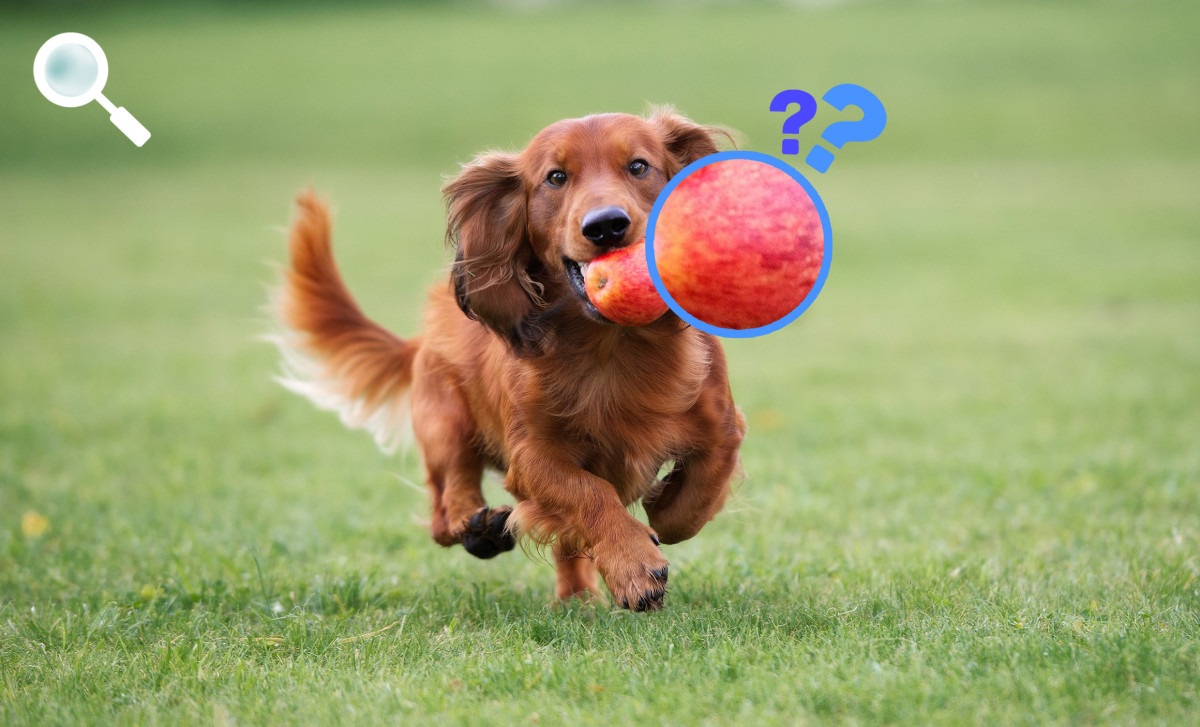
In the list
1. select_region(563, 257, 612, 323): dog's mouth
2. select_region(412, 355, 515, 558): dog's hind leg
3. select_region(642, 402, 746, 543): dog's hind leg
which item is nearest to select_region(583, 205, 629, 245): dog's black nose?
Answer: select_region(563, 257, 612, 323): dog's mouth

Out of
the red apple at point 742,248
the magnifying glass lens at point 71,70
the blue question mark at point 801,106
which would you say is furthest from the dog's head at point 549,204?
the magnifying glass lens at point 71,70

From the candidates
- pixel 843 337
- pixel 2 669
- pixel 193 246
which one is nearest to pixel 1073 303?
pixel 843 337

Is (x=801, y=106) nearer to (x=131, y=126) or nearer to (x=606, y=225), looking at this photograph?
(x=606, y=225)

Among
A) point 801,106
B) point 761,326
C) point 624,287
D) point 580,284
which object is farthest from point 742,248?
point 580,284

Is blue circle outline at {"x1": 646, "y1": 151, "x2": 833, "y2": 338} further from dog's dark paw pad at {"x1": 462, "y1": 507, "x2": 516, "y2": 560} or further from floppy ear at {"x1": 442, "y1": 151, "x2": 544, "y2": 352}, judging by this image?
dog's dark paw pad at {"x1": 462, "y1": 507, "x2": 516, "y2": 560}

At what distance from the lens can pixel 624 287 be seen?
3.23 m

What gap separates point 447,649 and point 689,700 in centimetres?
92

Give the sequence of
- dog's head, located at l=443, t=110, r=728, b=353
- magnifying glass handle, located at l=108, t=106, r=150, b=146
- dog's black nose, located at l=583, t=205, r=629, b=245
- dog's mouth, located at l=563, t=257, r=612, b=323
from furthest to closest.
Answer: magnifying glass handle, located at l=108, t=106, r=150, b=146, dog's head, located at l=443, t=110, r=728, b=353, dog's mouth, located at l=563, t=257, r=612, b=323, dog's black nose, located at l=583, t=205, r=629, b=245

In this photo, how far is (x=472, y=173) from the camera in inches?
153

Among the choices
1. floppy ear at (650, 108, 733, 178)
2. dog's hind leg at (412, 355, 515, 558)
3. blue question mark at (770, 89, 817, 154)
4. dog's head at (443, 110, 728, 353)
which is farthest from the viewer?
dog's hind leg at (412, 355, 515, 558)

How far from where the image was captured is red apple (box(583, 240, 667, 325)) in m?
3.22

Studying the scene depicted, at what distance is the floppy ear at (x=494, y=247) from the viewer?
3.75 m

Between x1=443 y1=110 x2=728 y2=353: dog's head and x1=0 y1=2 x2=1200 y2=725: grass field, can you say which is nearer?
x1=0 y1=2 x2=1200 y2=725: grass field

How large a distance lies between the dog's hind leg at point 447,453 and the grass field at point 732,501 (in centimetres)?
25
